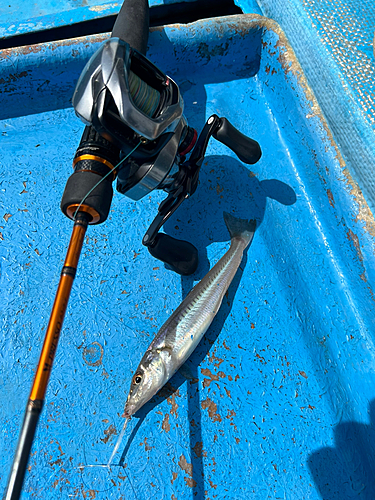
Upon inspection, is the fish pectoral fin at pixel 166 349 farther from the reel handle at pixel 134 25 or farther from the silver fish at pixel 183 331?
the reel handle at pixel 134 25

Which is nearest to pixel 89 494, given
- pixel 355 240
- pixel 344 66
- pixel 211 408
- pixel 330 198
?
pixel 211 408

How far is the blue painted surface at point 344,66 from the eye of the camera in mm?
1521

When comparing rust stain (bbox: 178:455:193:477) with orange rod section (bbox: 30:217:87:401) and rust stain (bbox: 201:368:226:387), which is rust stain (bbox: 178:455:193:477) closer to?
rust stain (bbox: 201:368:226:387)

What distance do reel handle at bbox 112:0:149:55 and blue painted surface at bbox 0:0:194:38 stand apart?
1.93 ft

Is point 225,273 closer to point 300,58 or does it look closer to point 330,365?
point 330,365

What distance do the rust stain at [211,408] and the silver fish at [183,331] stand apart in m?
0.20

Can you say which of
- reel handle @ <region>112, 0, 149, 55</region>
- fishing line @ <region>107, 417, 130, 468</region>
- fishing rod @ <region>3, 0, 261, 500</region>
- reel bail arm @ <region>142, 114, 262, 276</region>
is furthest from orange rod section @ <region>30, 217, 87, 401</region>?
reel handle @ <region>112, 0, 149, 55</region>

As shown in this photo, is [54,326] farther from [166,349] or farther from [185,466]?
[185,466]

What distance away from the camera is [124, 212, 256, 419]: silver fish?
1.45m

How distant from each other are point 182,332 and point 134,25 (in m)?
1.42

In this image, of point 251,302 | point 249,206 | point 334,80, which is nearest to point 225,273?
point 251,302

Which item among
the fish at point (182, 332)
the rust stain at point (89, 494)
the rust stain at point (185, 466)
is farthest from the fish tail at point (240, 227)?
the rust stain at point (89, 494)

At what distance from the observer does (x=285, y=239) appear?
1771 millimetres

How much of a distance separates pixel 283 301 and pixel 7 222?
1.47 m
